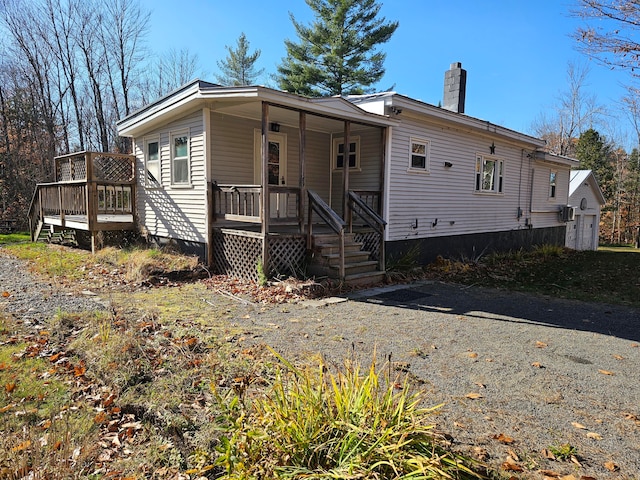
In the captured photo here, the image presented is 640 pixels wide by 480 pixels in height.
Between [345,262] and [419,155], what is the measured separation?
4.06 m

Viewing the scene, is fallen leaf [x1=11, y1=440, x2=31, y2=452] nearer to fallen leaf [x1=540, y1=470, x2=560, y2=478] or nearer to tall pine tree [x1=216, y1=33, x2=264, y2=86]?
fallen leaf [x1=540, y1=470, x2=560, y2=478]

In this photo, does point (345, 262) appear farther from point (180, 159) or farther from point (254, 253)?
point (180, 159)

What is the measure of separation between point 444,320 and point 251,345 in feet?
9.71

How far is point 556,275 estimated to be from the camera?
34.4ft

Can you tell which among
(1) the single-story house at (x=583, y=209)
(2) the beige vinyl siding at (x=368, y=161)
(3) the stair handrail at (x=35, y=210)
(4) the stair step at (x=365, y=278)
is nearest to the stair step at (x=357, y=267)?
Answer: (4) the stair step at (x=365, y=278)

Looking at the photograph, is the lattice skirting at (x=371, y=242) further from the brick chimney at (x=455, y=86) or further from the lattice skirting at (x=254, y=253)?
the brick chimney at (x=455, y=86)

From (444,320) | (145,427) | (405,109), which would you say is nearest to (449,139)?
(405,109)

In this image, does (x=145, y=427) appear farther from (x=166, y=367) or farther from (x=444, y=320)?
(x=444, y=320)

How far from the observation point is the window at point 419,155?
10.3 m

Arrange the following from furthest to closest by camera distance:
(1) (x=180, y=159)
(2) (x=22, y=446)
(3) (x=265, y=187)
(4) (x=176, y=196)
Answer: (4) (x=176, y=196)
(1) (x=180, y=159)
(3) (x=265, y=187)
(2) (x=22, y=446)

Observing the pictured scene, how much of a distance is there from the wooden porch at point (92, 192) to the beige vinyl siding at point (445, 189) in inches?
291

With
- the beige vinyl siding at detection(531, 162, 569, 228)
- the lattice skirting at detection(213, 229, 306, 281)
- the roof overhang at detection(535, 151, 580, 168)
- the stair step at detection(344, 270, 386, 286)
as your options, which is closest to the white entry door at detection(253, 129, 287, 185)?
the lattice skirting at detection(213, 229, 306, 281)

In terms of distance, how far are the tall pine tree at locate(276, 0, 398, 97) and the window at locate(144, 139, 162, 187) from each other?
15.2 m

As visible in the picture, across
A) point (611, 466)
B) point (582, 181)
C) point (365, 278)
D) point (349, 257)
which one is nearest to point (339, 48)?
point (582, 181)
